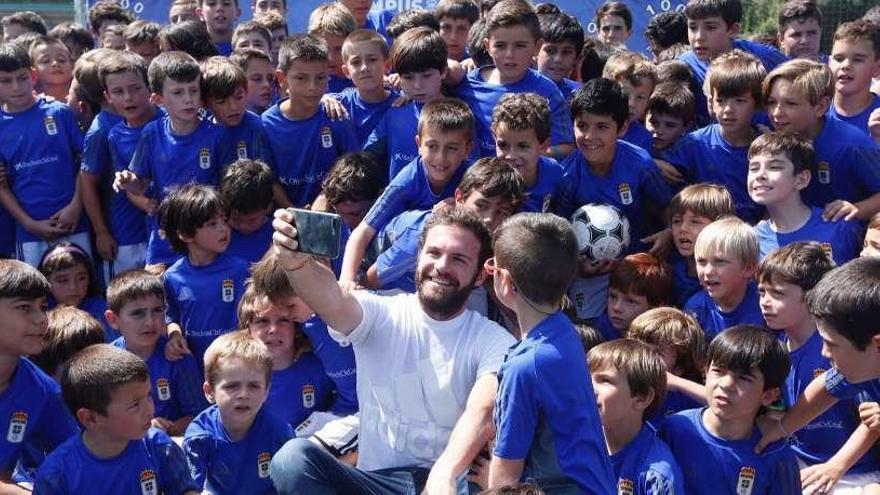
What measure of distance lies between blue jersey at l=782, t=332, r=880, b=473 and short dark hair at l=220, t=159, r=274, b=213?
289 centimetres

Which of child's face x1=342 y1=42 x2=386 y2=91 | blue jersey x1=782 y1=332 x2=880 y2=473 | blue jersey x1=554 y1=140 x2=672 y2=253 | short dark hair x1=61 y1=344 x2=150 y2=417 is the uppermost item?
child's face x1=342 y1=42 x2=386 y2=91

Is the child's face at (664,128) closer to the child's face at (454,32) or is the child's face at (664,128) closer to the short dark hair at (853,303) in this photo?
the child's face at (454,32)

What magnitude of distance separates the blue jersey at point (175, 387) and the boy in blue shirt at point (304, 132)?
1.35 meters

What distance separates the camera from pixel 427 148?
574 centimetres

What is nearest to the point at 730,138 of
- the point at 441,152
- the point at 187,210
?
the point at 441,152

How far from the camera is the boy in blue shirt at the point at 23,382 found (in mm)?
4891

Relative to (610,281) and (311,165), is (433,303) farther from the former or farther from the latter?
(311,165)

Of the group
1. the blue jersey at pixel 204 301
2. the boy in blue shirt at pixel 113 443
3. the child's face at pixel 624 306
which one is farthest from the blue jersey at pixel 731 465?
the blue jersey at pixel 204 301

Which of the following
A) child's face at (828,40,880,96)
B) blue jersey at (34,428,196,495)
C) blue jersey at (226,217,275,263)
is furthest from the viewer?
child's face at (828,40,880,96)

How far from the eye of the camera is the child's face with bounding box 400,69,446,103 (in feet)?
21.4

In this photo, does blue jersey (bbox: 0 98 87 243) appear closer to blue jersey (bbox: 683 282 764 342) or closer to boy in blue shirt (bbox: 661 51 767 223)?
boy in blue shirt (bbox: 661 51 767 223)

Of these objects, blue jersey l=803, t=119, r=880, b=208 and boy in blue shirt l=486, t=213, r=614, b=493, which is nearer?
boy in blue shirt l=486, t=213, r=614, b=493

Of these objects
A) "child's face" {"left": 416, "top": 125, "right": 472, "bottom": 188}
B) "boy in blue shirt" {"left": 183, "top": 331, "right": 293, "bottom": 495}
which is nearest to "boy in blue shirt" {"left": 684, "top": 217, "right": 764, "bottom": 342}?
"child's face" {"left": 416, "top": 125, "right": 472, "bottom": 188}

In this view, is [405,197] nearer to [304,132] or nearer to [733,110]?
[304,132]
